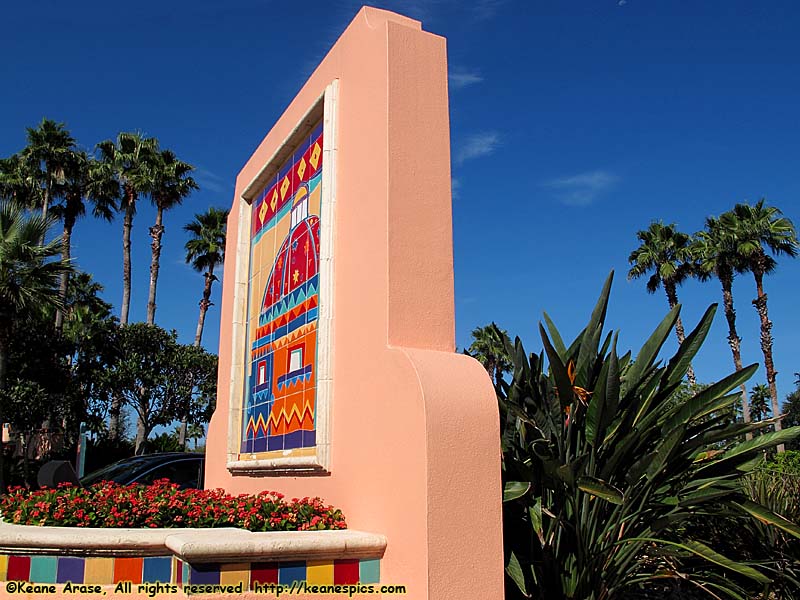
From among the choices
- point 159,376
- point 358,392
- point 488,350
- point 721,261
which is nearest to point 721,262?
point 721,261

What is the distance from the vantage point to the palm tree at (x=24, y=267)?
16.0 metres

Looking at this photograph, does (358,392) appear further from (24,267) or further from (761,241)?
(761,241)

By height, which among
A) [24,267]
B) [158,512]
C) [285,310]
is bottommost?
[158,512]

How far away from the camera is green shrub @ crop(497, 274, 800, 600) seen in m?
4.43

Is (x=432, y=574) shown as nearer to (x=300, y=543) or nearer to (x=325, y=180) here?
(x=300, y=543)

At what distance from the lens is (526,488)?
4414mm

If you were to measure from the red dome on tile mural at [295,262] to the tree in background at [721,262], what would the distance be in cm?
2755

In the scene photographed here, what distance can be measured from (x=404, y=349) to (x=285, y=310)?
7.88ft

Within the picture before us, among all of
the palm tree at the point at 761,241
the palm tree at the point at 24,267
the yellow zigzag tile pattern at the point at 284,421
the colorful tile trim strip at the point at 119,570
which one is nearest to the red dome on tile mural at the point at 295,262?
the yellow zigzag tile pattern at the point at 284,421

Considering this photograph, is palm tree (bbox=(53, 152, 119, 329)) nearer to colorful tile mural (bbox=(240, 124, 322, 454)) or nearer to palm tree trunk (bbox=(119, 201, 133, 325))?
palm tree trunk (bbox=(119, 201, 133, 325))

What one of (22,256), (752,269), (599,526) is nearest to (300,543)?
(599,526)

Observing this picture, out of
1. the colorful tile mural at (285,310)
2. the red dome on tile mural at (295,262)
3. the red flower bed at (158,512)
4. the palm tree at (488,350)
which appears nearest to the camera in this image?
the red flower bed at (158,512)

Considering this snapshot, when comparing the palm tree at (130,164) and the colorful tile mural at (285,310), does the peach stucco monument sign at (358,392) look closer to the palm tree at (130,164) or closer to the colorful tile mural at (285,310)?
the colorful tile mural at (285,310)

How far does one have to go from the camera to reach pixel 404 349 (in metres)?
4.33
